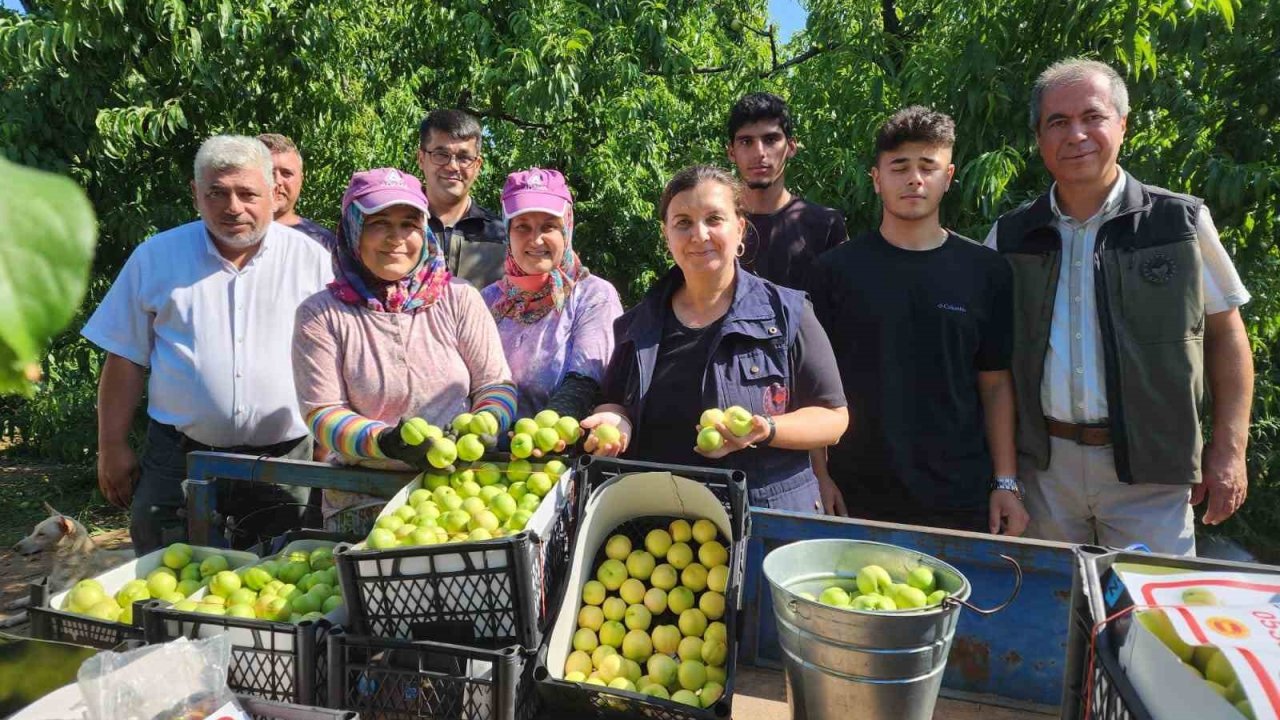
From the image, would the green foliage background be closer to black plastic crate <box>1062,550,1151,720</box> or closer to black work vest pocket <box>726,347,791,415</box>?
black work vest pocket <box>726,347,791,415</box>

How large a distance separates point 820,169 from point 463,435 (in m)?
3.95

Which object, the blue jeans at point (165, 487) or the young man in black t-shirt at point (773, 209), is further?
the young man in black t-shirt at point (773, 209)

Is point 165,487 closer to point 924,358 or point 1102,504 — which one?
point 924,358

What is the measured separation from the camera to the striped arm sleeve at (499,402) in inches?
105

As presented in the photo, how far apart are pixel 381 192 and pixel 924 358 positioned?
1.92m

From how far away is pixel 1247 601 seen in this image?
1.41 metres

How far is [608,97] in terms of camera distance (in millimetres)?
8188

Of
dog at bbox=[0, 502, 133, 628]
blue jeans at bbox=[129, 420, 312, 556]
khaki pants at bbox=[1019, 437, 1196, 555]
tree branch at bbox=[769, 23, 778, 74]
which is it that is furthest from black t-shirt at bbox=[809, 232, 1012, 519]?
tree branch at bbox=[769, 23, 778, 74]

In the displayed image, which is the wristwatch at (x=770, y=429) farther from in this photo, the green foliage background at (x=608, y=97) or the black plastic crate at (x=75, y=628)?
the green foliage background at (x=608, y=97)

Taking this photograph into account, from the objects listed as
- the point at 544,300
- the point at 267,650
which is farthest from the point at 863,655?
the point at 544,300

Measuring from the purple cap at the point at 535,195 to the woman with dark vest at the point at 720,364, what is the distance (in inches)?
26.8

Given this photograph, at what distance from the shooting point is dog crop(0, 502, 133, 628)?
4230 millimetres

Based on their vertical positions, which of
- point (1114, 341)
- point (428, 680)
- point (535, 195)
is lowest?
point (428, 680)

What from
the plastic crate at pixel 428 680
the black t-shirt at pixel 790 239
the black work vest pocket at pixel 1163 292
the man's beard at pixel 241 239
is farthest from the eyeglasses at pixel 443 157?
the black work vest pocket at pixel 1163 292
